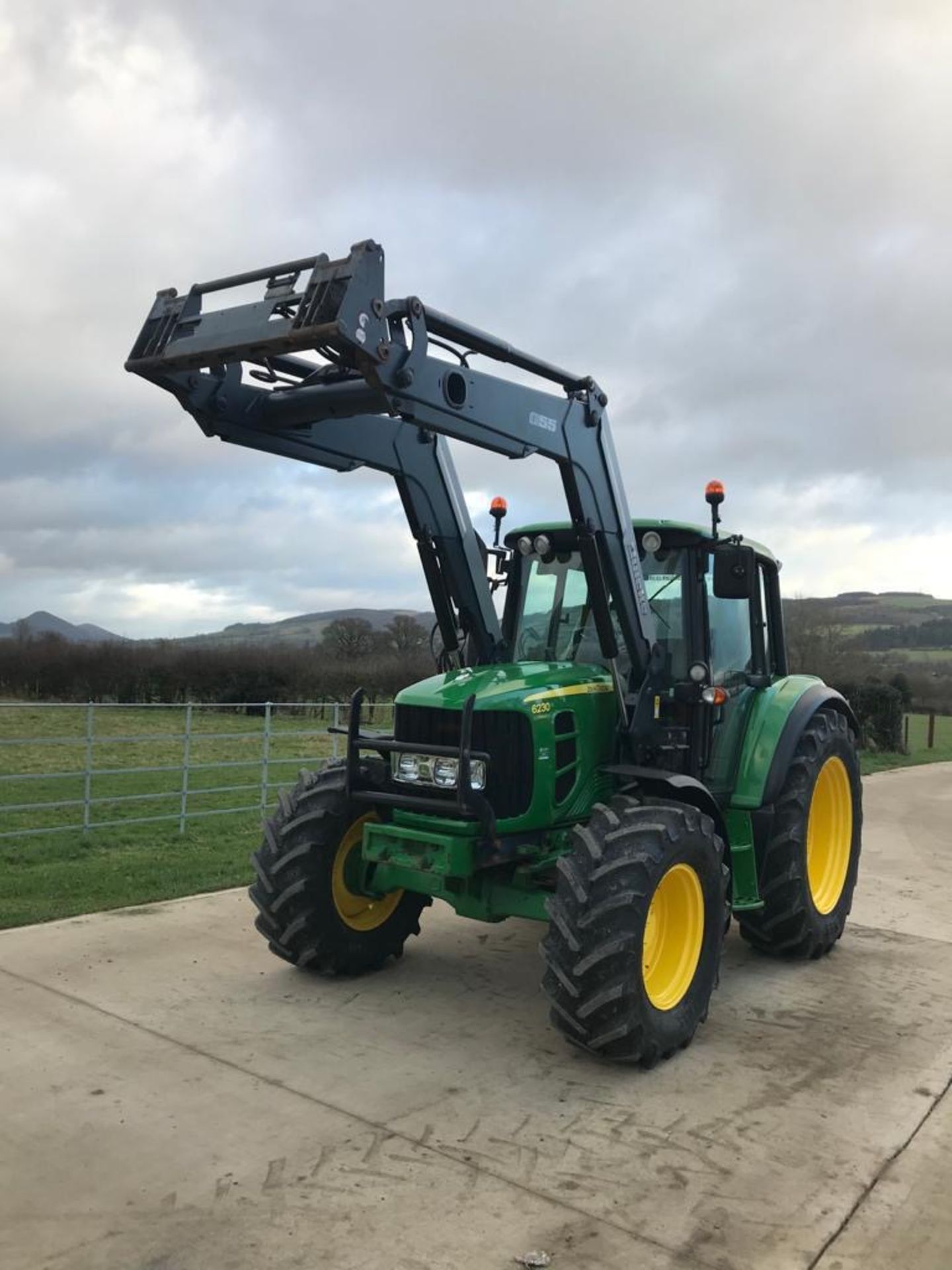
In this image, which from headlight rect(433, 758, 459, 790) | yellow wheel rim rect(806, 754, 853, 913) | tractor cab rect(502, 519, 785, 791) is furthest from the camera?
yellow wheel rim rect(806, 754, 853, 913)

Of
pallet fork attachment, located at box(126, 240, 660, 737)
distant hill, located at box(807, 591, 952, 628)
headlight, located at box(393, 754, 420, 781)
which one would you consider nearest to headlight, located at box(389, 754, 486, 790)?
headlight, located at box(393, 754, 420, 781)

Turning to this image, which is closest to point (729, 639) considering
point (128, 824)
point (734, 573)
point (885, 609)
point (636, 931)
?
point (734, 573)

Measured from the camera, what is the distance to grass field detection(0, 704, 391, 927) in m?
7.63

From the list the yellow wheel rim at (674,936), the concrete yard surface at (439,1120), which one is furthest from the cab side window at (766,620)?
the yellow wheel rim at (674,936)

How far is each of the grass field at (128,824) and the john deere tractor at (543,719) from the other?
2.56 meters

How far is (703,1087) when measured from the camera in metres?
4.46

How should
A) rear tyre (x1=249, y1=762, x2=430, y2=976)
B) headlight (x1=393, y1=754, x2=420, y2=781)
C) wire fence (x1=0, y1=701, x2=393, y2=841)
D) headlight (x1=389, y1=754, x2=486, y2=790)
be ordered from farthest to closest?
1. wire fence (x1=0, y1=701, x2=393, y2=841)
2. rear tyre (x1=249, y1=762, x2=430, y2=976)
3. headlight (x1=393, y1=754, x2=420, y2=781)
4. headlight (x1=389, y1=754, x2=486, y2=790)

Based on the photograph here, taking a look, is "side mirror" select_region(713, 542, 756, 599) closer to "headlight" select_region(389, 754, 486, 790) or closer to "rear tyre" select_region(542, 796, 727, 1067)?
"rear tyre" select_region(542, 796, 727, 1067)

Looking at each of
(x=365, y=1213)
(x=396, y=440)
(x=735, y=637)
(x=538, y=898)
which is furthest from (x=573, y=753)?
(x=365, y=1213)

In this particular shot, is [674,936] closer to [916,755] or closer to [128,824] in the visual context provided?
[128,824]

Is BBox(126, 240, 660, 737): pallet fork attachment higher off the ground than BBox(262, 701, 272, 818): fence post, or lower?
higher

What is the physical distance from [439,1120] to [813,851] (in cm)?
374

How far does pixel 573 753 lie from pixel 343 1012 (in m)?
1.78

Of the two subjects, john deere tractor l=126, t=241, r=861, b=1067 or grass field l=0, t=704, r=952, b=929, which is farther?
grass field l=0, t=704, r=952, b=929
